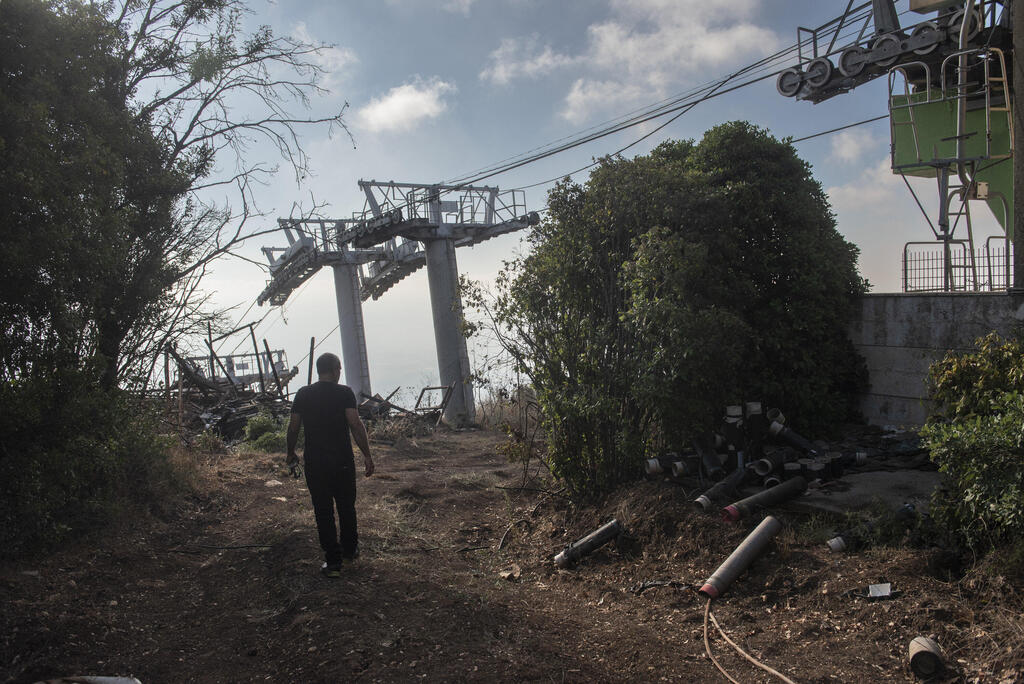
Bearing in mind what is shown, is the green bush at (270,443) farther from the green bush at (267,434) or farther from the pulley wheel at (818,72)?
the pulley wheel at (818,72)

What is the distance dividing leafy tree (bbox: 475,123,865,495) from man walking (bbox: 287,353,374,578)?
7.34 feet

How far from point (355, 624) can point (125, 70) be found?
782 cm

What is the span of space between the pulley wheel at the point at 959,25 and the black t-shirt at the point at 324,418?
983 centimetres

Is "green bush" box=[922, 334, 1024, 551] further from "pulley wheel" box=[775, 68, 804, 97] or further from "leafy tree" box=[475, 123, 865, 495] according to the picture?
"pulley wheel" box=[775, 68, 804, 97]

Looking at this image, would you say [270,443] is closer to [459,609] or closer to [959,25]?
[459,609]

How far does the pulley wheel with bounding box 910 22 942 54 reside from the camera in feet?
32.1

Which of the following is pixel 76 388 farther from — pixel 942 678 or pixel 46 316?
pixel 942 678

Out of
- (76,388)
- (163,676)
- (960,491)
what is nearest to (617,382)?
(960,491)

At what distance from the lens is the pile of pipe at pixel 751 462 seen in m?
6.11

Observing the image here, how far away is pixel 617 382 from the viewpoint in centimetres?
669

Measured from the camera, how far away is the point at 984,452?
397cm

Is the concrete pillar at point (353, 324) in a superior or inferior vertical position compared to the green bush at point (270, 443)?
superior

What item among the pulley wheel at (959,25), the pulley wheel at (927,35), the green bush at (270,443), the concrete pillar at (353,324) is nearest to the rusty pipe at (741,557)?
the pulley wheel at (959,25)

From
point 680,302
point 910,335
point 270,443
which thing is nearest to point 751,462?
point 680,302
